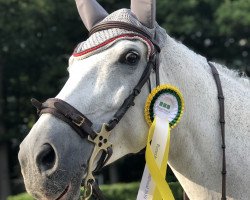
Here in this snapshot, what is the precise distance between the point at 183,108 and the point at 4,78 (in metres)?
23.0

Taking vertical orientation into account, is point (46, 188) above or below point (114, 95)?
below

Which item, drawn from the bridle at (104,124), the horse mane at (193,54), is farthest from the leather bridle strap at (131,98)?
the horse mane at (193,54)

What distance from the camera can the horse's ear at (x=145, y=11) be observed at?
3.27 metres

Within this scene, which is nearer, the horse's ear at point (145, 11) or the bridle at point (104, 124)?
the bridle at point (104, 124)

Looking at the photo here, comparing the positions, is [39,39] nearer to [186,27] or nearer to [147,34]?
[186,27]

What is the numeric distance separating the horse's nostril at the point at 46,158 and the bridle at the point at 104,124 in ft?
0.62

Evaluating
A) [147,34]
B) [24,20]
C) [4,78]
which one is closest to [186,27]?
[24,20]

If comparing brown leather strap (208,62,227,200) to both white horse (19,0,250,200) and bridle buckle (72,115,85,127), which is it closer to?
white horse (19,0,250,200)

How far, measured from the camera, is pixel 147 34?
130 inches

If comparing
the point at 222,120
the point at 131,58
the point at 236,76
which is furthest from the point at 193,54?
the point at 131,58

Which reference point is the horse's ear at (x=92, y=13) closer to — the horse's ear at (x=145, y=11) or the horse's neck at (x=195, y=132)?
the horse's ear at (x=145, y=11)

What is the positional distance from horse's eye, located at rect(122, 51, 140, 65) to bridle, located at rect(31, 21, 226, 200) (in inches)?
3.4

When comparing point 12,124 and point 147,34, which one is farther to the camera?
point 12,124

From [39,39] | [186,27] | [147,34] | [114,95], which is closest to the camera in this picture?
[114,95]
